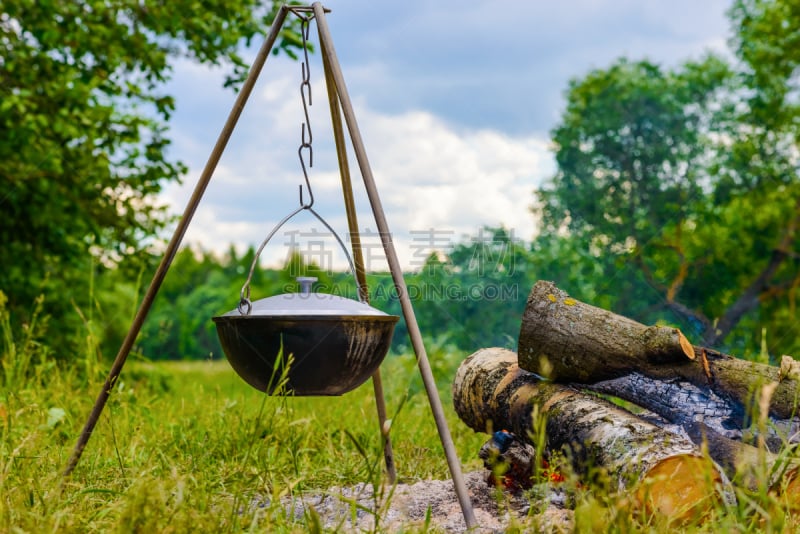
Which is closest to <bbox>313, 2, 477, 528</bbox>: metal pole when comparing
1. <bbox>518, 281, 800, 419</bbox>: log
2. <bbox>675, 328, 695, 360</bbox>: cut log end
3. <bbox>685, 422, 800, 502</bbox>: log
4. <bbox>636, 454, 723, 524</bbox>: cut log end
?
<bbox>636, 454, 723, 524</bbox>: cut log end

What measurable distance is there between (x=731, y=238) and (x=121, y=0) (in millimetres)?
9104

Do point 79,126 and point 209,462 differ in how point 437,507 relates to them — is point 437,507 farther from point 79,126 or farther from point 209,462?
point 79,126

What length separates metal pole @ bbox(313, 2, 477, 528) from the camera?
246 centimetres

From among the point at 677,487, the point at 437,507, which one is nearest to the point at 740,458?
the point at 677,487

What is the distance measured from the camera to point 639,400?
10.7ft

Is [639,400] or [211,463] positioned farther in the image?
[211,463]

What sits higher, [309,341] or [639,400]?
[309,341]

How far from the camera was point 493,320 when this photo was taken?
773 cm

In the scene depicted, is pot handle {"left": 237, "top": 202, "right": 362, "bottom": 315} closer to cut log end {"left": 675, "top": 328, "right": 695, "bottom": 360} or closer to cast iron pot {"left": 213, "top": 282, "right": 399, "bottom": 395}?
cast iron pot {"left": 213, "top": 282, "right": 399, "bottom": 395}

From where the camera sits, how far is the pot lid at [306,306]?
274 cm

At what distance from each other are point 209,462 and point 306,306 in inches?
48.4

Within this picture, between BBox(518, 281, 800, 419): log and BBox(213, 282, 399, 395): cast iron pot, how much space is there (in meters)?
0.86

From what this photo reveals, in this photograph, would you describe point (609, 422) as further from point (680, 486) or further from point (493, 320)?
point (493, 320)

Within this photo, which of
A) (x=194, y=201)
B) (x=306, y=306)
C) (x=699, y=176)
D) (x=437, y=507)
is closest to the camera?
(x=306, y=306)
